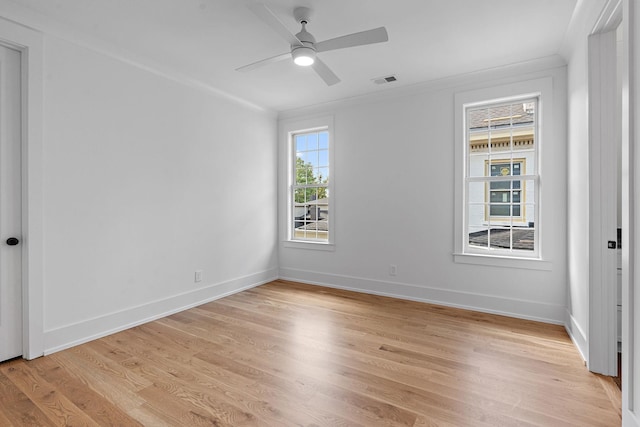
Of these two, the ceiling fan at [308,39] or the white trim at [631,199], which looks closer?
the white trim at [631,199]

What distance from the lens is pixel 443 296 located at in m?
3.83

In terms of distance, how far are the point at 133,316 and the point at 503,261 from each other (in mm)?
3931

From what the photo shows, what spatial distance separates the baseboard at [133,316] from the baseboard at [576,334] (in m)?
3.72

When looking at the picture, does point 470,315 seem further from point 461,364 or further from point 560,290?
point 461,364

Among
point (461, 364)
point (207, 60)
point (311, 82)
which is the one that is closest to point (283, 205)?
point (311, 82)

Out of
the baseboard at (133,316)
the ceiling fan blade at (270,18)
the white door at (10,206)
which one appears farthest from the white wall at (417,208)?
the white door at (10,206)

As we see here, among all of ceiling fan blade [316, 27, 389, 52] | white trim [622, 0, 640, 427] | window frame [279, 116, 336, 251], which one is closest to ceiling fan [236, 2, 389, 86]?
ceiling fan blade [316, 27, 389, 52]

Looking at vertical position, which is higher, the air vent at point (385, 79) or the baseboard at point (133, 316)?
the air vent at point (385, 79)

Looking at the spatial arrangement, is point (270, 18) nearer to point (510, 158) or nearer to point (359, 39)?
point (359, 39)

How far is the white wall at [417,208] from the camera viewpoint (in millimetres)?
3264

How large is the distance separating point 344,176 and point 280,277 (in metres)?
1.97

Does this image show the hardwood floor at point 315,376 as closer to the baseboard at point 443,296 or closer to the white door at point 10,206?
the baseboard at point 443,296

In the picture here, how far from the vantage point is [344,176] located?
4.55 m

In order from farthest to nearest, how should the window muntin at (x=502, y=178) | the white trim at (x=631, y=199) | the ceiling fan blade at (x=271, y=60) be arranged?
1. the window muntin at (x=502, y=178)
2. the ceiling fan blade at (x=271, y=60)
3. the white trim at (x=631, y=199)
